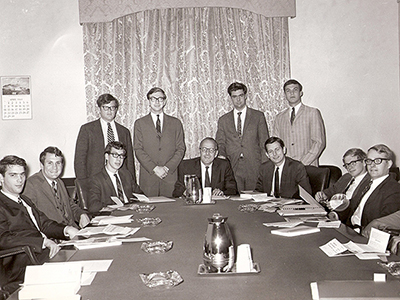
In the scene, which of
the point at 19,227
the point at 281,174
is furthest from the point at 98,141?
the point at 19,227

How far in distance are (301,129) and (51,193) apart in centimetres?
288

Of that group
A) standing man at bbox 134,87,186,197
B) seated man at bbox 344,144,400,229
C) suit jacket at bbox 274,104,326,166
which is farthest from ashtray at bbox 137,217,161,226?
suit jacket at bbox 274,104,326,166

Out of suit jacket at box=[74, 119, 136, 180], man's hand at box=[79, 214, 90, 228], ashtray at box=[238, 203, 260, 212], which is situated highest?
suit jacket at box=[74, 119, 136, 180]

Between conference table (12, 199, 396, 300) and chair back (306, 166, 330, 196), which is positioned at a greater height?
chair back (306, 166, 330, 196)

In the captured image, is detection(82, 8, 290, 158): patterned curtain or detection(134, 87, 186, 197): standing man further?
detection(82, 8, 290, 158): patterned curtain

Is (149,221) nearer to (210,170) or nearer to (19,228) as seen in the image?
(19,228)

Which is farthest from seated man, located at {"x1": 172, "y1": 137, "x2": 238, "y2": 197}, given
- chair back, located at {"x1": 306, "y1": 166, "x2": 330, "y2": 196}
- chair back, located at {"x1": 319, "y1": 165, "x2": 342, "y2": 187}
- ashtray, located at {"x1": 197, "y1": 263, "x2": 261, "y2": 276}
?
ashtray, located at {"x1": 197, "y1": 263, "x2": 261, "y2": 276}

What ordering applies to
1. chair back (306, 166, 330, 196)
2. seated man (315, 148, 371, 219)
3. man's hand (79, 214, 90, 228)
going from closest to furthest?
man's hand (79, 214, 90, 228) → seated man (315, 148, 371, 219) → chair back (306, 166, 330, 196)

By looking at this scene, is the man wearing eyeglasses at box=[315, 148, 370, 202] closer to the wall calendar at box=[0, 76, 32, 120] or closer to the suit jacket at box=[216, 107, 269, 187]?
the suit jacket at box=[216, 107, 269, 187]

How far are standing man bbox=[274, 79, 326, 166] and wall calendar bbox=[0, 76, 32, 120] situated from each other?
10.5 ft

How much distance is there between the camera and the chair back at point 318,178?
4352mm

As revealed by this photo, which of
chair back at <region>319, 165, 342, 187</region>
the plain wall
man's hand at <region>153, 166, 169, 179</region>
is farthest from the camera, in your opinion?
the plain wall

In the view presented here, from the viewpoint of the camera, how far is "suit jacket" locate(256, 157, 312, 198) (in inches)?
175

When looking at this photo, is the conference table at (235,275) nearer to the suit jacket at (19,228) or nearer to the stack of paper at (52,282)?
the stack of paper at (52,282)
